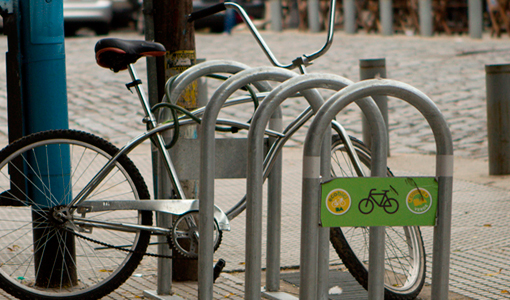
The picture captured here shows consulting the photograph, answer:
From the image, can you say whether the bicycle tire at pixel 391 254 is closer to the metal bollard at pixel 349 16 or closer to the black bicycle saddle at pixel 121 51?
the black bicycle saddle at pixel 121 51

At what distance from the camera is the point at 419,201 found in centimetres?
270

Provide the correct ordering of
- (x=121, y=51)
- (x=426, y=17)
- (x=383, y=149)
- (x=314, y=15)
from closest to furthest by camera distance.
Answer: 1. (x=383, y=149)
2. (x=121, y=51)
3. (x=426, y=17)
4. (x=314, y=15)

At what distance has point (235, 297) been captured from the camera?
12.1 ft

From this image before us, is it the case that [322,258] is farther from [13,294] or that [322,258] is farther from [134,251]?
[13,294]

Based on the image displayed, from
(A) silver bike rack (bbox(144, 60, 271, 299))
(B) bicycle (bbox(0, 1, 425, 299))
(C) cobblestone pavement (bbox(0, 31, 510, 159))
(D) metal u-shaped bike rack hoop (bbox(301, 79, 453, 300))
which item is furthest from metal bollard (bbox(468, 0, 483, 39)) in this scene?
(D) metal u-shaped bike rack hoop (bbox(301, 79, 453, 300))

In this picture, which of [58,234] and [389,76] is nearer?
[58,234]

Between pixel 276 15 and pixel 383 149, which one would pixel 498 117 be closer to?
pixel 383 149

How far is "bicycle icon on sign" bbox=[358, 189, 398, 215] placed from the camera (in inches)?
105

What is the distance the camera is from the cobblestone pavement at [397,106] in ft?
14.2

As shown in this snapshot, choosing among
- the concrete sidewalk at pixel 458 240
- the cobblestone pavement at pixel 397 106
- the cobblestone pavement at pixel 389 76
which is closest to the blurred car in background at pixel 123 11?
the cobblestone pavement at pixel 397 106

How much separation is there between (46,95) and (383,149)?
174 cm

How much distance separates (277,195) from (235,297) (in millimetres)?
555

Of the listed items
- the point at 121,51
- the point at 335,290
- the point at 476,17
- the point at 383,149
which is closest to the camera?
the point at 383,149

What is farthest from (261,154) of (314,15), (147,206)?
(314,15)
